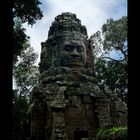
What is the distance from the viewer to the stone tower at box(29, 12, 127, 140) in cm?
1766

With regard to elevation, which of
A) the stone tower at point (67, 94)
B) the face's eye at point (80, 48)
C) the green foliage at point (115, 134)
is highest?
the face's eye at point (80, 48)

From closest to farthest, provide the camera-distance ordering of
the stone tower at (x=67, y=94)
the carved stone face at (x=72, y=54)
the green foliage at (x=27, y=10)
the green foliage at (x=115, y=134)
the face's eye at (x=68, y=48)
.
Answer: the green foliage at (x=27, y=10) → the green foliage at (x=115, y=134) → the stone tower at (x=67, y=94) → the carved stone face at (x=72, y=54) → the face's eye at (x=68, y=48)

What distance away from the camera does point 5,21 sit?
2.16m

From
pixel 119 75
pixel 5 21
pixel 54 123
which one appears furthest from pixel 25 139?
pixel 5 21

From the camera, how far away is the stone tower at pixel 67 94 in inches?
695

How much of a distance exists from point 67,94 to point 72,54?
8.78 feet

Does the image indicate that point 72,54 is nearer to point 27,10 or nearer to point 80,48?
point 80,48

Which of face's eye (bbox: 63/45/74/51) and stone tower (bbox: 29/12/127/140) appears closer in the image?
stone tower (bbox: 29/12/127/140)

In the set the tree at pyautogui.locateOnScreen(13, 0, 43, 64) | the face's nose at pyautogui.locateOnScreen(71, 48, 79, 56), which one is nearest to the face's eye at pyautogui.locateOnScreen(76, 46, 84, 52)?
the face's nose at pyautogui.locateOnScreen(71, 48, 79, 56)

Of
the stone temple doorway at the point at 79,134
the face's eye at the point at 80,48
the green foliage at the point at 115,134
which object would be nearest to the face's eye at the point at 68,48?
the face's eye at the point at 80,48

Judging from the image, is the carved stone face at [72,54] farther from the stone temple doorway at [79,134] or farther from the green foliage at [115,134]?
the green foliage at [115,134]

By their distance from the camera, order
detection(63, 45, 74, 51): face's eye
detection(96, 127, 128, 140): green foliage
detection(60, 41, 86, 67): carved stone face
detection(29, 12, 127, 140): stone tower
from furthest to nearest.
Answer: detection(63, 45, 74, 51): face's eye → detection(60, 41, 86, 67): carved stone face → detection(29, 12, 127, 140): stone tower → detection(96, 127, 128, 140): green foliage

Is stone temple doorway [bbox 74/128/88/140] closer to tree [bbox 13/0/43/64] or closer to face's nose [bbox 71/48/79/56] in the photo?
face's nose [bbox 71/48/79/56]
